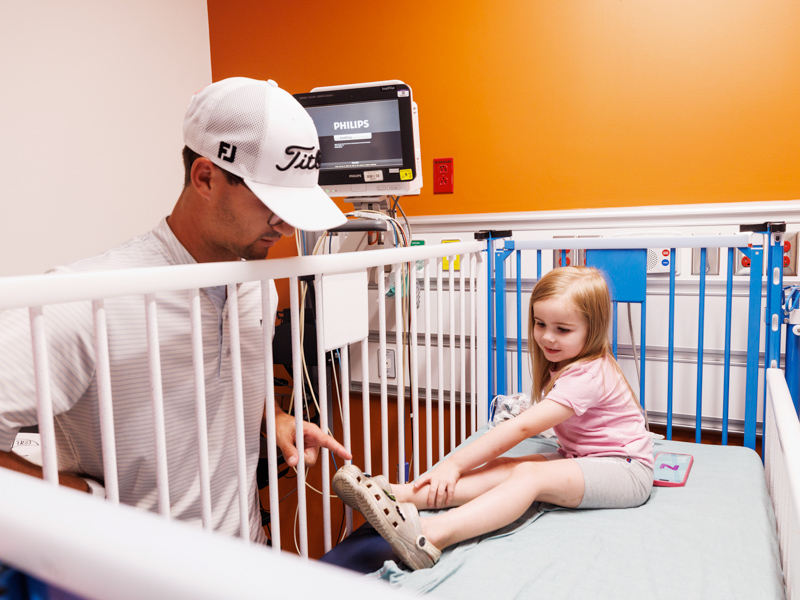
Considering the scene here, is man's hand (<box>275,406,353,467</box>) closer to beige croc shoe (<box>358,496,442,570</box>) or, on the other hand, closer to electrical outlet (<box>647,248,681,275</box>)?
beige croc shoe (<box>358,496,442,570</box>)

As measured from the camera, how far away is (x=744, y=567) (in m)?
1.12

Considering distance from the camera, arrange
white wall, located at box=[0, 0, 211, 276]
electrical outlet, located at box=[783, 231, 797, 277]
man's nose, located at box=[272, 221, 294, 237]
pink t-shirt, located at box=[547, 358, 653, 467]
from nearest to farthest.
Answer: man's nose, located at box=[272, 221, 294, 237] < pink t-shirt, located at box=[547, 358, 653, 467] < electrical outlet, located at box=[783, 231, 797, 277] < white wall, located at box=[0, 0, 211, 276]

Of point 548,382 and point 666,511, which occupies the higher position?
point 548,382

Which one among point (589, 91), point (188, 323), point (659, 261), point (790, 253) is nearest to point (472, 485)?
point (188, 323)

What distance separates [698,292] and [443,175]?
1.10 m

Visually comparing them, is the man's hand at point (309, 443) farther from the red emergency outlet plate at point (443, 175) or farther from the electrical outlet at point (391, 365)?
the red emergency outlet plate at point (443, 175)

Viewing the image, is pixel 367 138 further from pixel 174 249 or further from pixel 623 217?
pixel 174 249

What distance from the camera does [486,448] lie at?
1.43 meters

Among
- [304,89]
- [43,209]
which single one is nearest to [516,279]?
[304,89]

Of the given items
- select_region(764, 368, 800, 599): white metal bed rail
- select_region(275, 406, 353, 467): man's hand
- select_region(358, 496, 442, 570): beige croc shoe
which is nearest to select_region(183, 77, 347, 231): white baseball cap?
select_region(275, 406, 353, 467): man's hand

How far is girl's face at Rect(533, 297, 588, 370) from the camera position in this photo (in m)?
1.56

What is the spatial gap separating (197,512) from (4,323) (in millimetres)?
502

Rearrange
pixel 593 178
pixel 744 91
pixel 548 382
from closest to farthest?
pixel 548 382, pixel 744 91, pixel 593 178

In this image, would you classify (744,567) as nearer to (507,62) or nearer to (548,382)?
(548,382)
